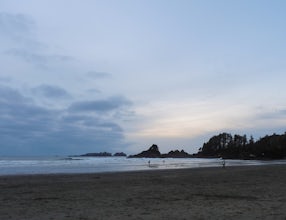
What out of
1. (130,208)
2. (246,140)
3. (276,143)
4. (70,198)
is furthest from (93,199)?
(246,140)

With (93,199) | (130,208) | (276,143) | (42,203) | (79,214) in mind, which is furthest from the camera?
(276,143)

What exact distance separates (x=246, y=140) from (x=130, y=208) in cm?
18025

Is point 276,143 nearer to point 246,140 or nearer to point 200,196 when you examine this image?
point 246,140

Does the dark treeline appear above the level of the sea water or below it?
above

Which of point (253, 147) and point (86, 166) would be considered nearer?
point (86, 166)

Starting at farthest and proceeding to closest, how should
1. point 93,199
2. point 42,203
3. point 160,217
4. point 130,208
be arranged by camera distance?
point 93,199, point 42,203, point 130,208, point 160,217

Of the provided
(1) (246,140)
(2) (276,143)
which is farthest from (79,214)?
(1) (246,140)

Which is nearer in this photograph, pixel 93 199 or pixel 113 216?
pixel 113 216

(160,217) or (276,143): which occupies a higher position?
(276,143)

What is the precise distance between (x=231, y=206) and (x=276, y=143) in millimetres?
139778

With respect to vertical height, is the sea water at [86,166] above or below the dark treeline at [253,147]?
below

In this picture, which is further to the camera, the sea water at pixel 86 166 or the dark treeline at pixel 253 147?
the dark treeline at pixel 253 147

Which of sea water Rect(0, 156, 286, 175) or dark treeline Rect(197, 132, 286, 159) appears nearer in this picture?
sea water Rect(0, 156, 286, 175)

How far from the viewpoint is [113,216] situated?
1248 centimetres
